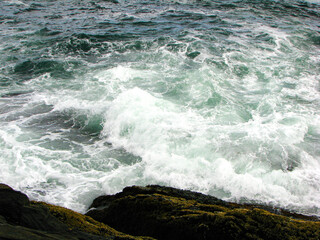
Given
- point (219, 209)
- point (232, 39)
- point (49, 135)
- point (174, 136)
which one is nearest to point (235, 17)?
point (232, 39)

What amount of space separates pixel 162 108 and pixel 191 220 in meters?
8.05

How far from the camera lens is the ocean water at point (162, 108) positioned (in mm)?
8242

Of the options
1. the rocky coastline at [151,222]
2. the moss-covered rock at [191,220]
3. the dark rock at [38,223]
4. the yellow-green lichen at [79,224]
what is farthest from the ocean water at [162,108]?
the dark rock at [38,223]

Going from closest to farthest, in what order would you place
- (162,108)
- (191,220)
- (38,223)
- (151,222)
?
(38,223), (191,220), (151,222), (162,108)

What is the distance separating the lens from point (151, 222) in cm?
468

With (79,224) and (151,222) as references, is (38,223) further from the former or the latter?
(151,222)

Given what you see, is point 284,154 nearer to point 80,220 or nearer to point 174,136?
point 174,136

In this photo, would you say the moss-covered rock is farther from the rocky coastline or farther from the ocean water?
the ocean water

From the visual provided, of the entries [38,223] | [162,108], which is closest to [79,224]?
[38,223]

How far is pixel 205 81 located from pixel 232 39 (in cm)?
720

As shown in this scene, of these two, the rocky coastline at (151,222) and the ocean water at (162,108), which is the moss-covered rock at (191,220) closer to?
the rocky coastline at (151,222)

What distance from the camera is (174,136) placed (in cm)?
1023

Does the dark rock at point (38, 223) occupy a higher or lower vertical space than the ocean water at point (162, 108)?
higher

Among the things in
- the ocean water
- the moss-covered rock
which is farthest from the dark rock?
the ocean water
